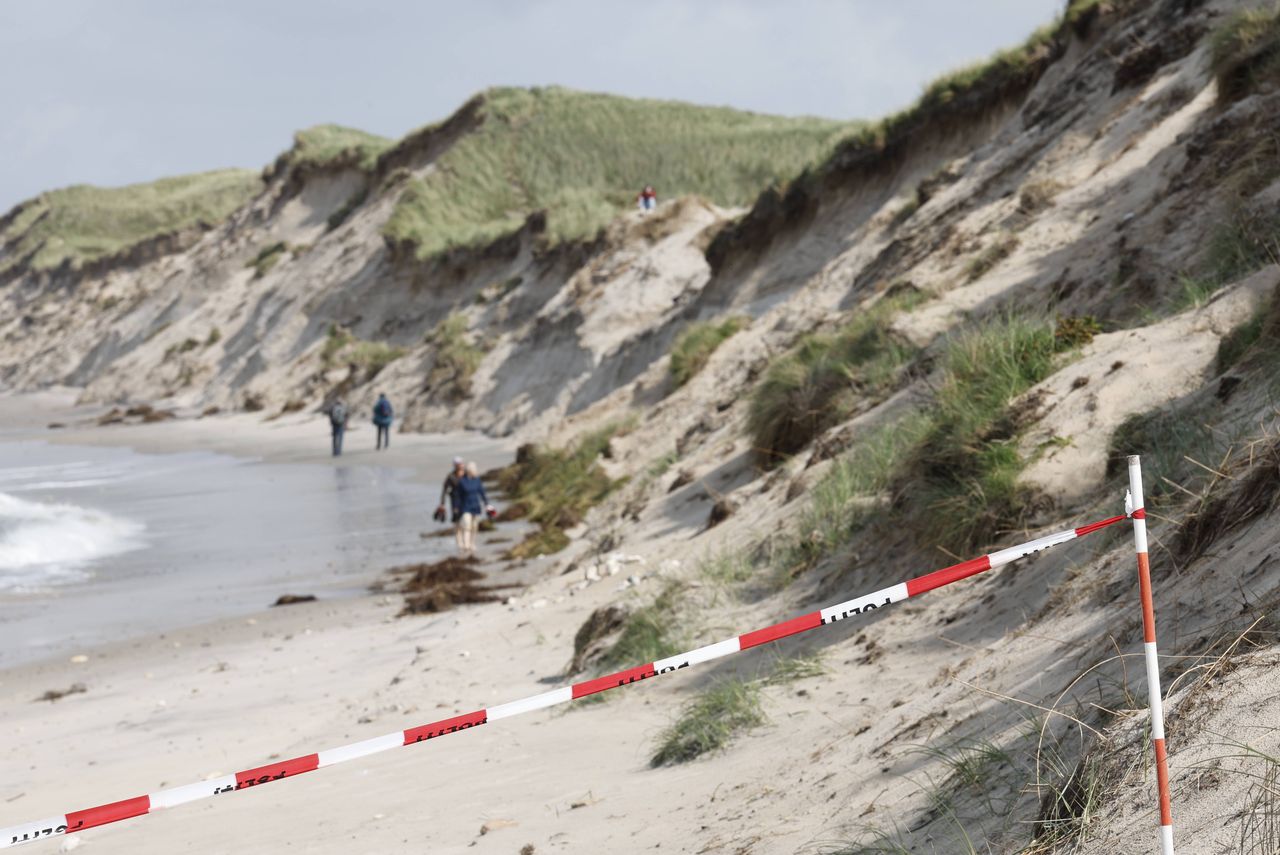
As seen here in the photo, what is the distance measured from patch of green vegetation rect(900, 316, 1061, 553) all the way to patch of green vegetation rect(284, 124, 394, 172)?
170 feet

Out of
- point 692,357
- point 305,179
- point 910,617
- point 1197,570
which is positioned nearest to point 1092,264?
point 910,617

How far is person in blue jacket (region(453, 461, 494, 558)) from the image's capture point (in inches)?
658

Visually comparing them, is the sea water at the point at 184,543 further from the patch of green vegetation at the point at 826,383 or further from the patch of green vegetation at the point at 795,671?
the patch of green vegetation at the point at 795,671

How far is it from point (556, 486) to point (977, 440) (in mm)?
13540

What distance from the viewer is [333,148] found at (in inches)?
2496

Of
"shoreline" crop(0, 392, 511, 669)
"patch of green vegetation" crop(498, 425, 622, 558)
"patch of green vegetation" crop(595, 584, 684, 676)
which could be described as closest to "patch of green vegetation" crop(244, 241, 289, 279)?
"shoreline" crop(0, 392, 511, 669)

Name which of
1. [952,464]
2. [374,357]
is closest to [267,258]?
[374,357]

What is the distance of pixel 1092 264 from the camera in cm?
1105

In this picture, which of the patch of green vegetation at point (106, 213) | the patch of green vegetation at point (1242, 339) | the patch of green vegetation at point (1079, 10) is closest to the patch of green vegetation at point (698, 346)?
the patch of green vegetation at point (1079, 10)

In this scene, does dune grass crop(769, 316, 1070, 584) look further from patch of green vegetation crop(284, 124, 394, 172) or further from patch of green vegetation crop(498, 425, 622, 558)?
patch of green vegetation crop(284, 124, 394, 172)

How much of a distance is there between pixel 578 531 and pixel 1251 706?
47.3 feet

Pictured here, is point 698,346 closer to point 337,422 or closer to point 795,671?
point 337,422

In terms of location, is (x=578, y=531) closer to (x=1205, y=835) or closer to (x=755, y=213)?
(x=755, y=213)

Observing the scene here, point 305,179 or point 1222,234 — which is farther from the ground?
point 305,179
